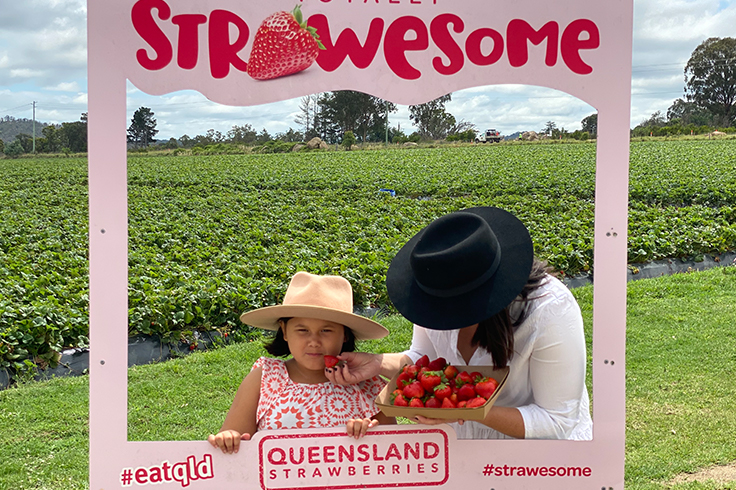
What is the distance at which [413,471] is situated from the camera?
2.02 metres

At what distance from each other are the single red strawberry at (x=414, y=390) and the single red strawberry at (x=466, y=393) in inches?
4.2

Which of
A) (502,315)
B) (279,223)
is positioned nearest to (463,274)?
(502,315)

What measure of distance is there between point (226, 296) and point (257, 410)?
2.94m

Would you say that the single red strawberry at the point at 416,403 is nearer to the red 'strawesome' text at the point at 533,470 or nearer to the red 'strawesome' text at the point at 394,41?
the red 'strawesome' text at the point at 533,470

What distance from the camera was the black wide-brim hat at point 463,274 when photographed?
1.74 meters

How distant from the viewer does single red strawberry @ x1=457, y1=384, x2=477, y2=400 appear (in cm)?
176

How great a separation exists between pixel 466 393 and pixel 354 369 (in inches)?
16.6

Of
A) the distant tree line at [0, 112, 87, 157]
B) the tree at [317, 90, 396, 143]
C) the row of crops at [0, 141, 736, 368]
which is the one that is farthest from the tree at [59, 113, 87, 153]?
the tree at [317, 90, 396, 143]

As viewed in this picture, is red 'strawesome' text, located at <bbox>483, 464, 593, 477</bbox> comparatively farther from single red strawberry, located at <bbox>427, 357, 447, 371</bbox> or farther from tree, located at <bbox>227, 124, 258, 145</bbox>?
tree, located at <bbox>227, 124, 258, 145</bbox>

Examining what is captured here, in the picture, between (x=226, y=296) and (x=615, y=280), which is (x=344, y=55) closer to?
(x=615, y=280)

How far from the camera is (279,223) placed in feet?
24.6

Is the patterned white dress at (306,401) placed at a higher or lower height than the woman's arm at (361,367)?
lower

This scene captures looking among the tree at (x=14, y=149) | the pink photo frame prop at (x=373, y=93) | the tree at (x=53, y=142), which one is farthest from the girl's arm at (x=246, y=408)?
the tree at (x=14, y=149)

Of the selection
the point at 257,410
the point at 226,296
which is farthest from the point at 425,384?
the point at 226,296
